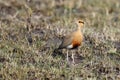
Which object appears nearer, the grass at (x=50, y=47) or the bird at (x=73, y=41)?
the grass at (x=50, y=47)

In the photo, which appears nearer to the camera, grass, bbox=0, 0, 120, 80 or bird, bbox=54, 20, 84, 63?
grass, bbox=0, 0, 120, 80

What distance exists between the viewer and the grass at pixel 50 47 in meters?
8.02

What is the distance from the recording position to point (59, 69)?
8.14m

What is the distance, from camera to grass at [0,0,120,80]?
8.02 meters

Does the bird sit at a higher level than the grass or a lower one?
higher

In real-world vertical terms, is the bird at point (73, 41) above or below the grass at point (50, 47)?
above

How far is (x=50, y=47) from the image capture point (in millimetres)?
9094

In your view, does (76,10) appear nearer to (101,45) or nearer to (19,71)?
(101,45)

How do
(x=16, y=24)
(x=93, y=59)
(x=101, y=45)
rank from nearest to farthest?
(x=93, y=59), (x=101, y=45), (x=16, y=24)

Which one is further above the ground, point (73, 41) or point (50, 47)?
point (73, 41)

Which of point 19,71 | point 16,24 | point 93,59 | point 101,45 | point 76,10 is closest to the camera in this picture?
point 19,71

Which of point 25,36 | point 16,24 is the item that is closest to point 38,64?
point 25,36

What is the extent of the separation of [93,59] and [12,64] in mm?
1363

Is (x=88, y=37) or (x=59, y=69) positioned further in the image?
(x=88, y=37)
